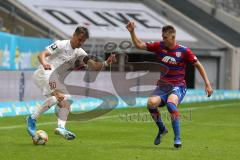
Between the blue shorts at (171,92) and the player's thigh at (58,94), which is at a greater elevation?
the blue shorts at (171,92)

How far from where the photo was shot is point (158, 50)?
1288 cm

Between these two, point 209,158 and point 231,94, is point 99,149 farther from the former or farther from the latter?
point 231,94

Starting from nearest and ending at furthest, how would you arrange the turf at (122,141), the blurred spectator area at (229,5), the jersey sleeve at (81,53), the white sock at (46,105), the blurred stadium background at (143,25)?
the turf at (122,141) < the white sock at (46,105) < the jersey sleeve at (81,53) < the blurred stadium background at (143,25) < the blurred spectator area at (229,5)

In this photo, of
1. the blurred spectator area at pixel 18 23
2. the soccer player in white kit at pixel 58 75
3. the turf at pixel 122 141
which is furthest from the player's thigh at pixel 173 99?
the blurred spectator area at pixel 18 23

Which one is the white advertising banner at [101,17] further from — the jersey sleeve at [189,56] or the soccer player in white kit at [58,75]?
the jersey sleeve at [189,56]

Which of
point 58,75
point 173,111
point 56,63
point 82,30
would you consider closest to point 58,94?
point 58,75

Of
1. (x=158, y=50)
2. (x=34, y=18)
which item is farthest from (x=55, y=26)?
(x=158, y=50)

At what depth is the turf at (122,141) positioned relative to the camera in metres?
11.5

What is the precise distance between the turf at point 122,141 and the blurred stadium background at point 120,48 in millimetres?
30

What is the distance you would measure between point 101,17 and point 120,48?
4462 mm

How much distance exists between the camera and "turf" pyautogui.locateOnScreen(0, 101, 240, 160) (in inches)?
453

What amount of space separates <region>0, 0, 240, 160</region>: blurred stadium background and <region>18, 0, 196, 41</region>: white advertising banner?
0.06 meters

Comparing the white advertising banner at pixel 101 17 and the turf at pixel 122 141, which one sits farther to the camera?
the white advertising banner at pixel 101 17

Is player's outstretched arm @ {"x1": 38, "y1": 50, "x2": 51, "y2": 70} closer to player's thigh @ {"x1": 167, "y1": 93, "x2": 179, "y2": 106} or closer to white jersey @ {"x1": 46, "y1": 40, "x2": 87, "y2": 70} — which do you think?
white jersey @ {"x1": 46, "y1": 40, "x2": 87, "y2": 70}
